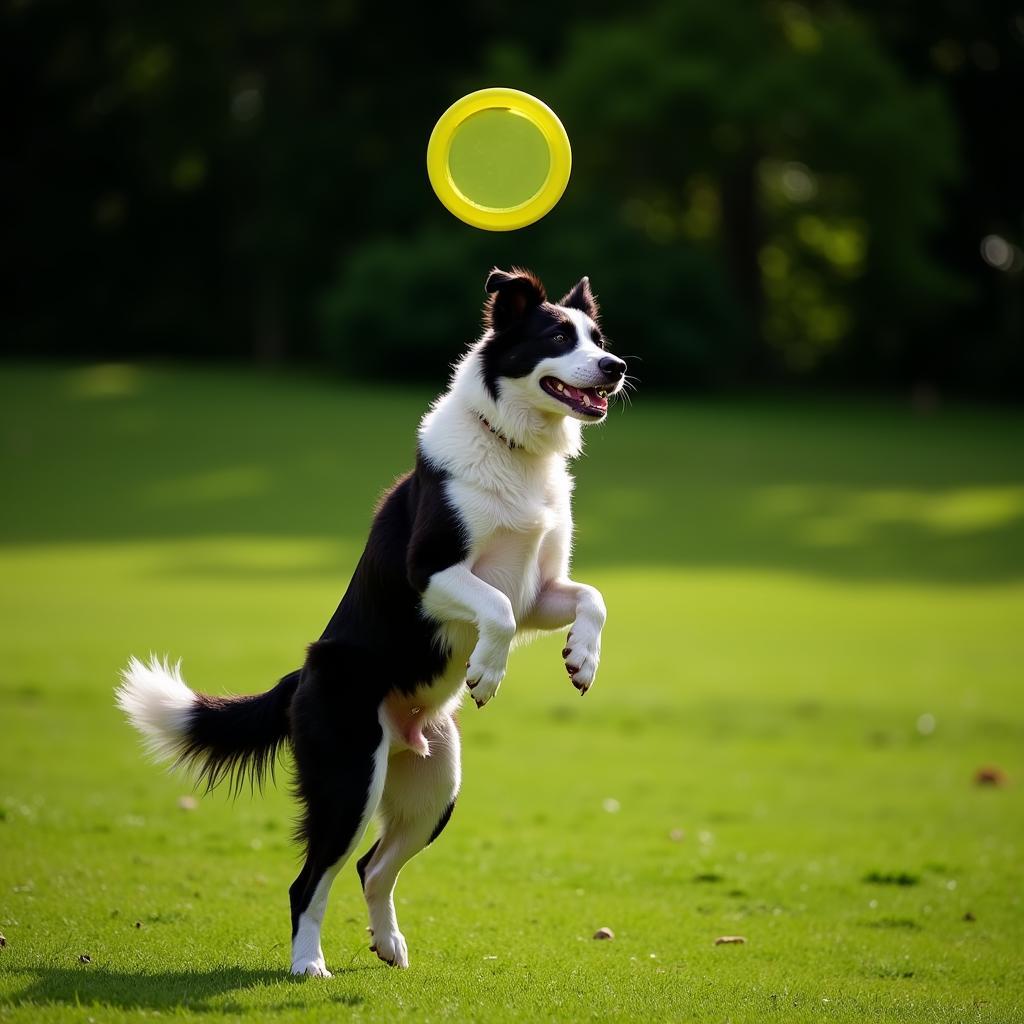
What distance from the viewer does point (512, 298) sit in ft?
22.2

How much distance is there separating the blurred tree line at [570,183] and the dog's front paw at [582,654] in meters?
32.7

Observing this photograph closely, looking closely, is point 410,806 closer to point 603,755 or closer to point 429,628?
point 429,628

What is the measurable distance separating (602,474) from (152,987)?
1015 inches

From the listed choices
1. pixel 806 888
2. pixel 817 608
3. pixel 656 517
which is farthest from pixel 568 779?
pixel 656 517

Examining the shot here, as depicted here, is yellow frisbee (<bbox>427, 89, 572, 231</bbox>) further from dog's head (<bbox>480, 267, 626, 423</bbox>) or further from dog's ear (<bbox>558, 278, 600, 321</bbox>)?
dog's head (<bbox>480, 267, 626, 423</bbox>)

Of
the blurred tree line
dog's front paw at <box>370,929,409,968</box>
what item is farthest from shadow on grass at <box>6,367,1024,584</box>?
dog's front paw at <box>370,929,409,968</box>

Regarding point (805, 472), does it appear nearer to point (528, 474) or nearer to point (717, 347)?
point (717, 347)

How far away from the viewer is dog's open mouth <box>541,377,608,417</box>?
6.64 meters

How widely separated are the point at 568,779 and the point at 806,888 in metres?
3.57

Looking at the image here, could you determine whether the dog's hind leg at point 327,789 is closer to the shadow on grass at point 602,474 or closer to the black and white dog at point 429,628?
the black and white dog at point 429,628

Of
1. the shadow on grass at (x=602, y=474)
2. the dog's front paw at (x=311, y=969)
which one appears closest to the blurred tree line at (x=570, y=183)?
the shadow on grass at (x=602, y=474)

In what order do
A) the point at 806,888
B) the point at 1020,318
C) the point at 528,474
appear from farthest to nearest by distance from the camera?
1. the point at 1020,318
2. the point at 806,888
3. the point at 528,474

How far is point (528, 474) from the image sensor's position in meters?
6.63

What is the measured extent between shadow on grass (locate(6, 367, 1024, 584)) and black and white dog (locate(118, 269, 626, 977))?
46.9ft
